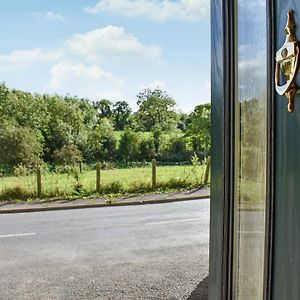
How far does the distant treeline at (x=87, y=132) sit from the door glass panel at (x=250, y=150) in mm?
11202

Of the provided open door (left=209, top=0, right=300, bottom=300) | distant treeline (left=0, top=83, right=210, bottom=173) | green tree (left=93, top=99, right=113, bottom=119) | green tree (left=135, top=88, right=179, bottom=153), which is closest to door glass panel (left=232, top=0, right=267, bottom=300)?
open door (left=209, top=0, right=300, bottom=300)

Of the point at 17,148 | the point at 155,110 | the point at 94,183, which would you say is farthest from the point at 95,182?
the point at 155,110

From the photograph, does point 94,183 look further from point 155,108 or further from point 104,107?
point 104,107

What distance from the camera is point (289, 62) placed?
1.44 ft

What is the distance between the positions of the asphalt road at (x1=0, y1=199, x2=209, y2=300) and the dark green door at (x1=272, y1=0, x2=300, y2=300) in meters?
2.66

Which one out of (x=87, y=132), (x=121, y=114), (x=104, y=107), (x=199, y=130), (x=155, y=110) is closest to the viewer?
(x=199, y=130)

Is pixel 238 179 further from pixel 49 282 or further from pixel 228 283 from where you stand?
pixel 49 282

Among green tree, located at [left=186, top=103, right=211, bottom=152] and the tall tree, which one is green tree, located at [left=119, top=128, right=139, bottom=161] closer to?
the tall tree

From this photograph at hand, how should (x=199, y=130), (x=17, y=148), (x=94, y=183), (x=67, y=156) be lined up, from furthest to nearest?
(x=199, y=130) < (x=67, y=156) < (x=17, y=148) < (x=94, y=183)

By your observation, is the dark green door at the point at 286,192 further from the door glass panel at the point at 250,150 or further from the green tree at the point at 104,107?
the green tree at the point at 104,107

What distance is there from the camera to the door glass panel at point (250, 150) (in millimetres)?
554

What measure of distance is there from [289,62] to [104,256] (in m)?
3.99

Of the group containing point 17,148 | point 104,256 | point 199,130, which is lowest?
point 104,256

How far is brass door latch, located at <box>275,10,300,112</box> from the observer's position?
0.43m
